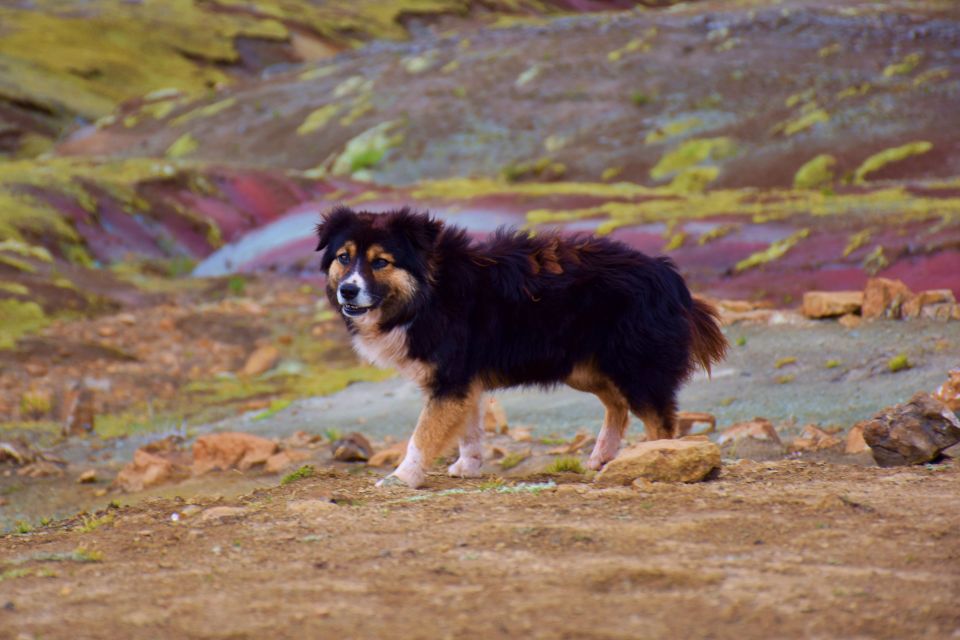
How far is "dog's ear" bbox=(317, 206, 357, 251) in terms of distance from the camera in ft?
30.7

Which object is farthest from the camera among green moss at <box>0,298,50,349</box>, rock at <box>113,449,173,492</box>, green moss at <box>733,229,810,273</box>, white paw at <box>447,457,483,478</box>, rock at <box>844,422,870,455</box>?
green moss at <box>733,229,810,273</box>

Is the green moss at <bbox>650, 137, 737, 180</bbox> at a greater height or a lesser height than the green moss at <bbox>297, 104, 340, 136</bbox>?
lesser

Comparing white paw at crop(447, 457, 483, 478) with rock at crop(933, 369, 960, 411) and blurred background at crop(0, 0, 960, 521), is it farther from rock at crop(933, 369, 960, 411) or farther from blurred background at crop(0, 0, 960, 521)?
blurred background at crop(0, 0, 960, 521)

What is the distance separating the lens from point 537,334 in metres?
9.43

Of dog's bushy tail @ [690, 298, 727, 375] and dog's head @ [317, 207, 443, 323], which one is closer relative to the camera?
dog's head @ [317, 207, 443, 323]

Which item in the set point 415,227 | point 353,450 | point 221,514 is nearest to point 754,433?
point 353,450

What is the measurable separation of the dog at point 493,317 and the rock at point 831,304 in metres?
9.40

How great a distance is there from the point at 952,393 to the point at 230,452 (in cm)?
770

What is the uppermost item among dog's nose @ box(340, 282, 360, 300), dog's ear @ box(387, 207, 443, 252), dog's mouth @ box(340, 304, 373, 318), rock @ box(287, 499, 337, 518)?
dog's ear @ box(387, 207, 443, 252)

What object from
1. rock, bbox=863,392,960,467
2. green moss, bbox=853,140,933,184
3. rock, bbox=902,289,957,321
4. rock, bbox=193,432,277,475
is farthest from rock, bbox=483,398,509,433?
green moss, bbox=853,140,933,184

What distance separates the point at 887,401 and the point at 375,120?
42.4m

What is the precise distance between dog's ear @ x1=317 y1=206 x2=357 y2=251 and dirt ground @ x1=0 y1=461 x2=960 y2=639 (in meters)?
2.18

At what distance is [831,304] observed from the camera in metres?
18.6

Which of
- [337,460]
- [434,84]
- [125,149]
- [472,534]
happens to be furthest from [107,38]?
[472,534]
